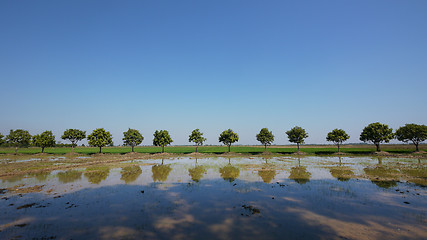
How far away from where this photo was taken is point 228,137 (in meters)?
78.9

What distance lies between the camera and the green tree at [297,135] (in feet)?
247

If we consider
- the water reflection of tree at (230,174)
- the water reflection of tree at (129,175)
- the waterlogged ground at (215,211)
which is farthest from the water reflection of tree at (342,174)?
the water reflection of tree at (129,175)

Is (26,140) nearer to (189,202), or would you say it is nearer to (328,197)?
(189,202)

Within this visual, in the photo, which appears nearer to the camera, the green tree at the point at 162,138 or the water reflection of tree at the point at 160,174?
the water reflection of tree at the point at 160,174

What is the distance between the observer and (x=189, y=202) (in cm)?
1488

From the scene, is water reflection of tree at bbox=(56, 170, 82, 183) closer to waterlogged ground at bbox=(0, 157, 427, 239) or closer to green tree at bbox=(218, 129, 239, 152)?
waterlogged ground at bbox=(0, 157, 427, 239)

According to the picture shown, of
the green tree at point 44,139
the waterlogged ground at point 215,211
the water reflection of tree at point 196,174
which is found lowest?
the water reflection of tree at point 196,174

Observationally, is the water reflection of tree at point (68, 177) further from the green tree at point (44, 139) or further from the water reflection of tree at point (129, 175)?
the green tree at point (44, 139)

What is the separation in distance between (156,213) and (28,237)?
21.4 feet

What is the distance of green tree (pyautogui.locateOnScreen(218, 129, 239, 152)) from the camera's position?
256 feet

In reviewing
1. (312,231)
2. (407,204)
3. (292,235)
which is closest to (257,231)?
(292,235)

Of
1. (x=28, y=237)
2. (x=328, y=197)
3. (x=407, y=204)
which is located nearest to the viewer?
(x=28, y=237)

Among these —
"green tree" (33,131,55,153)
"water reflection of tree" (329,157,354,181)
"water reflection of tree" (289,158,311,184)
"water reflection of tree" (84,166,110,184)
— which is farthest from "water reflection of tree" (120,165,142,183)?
"green tree" (33,131,55,153)

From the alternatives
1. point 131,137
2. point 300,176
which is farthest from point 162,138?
point 300,176
